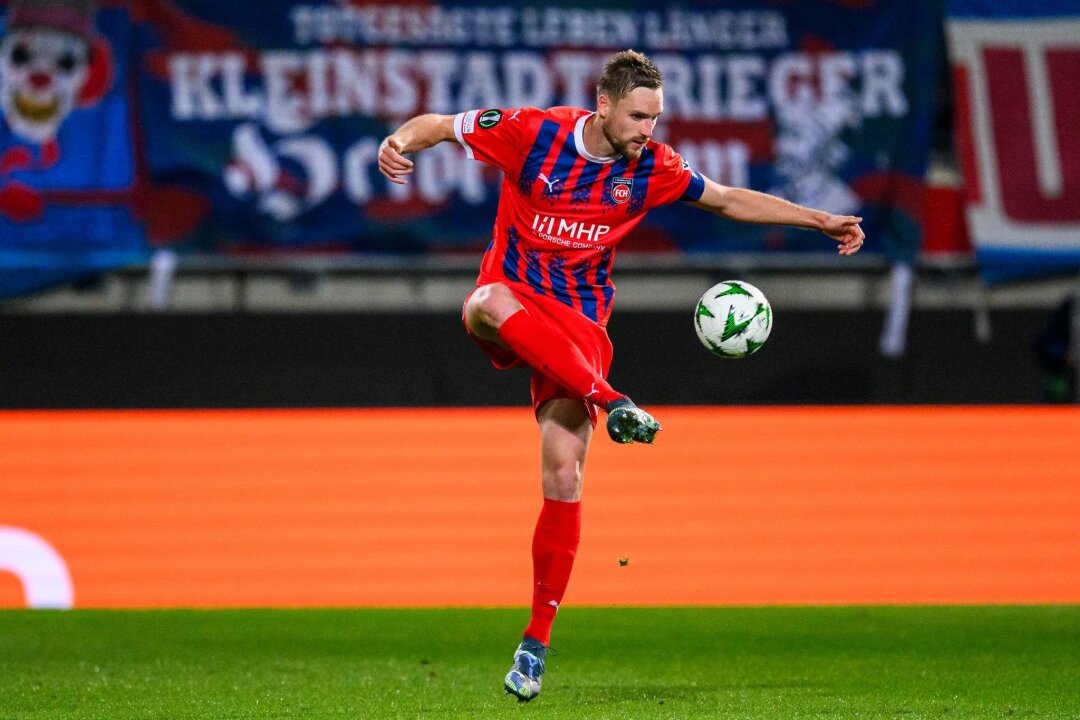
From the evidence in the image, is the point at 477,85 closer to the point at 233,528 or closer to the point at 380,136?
the point at 380,136

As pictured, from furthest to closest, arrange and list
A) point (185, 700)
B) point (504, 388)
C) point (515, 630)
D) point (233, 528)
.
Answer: point (504, 388) → point (233, 528) → point (515, 630) → point (185, 700)

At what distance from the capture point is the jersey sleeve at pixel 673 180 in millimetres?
4457

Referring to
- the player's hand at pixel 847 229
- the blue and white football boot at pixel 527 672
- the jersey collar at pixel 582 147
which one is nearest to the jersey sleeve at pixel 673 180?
the jersey collar at pixel 582 147

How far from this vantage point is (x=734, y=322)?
4359 millimetres

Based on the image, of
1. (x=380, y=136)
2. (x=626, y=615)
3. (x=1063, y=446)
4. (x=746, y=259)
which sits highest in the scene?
(x=380, y=136)

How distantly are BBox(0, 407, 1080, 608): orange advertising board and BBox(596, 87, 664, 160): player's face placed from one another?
8.49ft

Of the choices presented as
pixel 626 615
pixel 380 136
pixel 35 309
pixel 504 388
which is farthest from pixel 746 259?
pixel 35 309

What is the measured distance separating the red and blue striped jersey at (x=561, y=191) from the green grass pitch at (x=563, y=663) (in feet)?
4.06

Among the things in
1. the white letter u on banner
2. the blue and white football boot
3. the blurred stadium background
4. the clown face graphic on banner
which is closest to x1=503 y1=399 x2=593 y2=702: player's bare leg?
the blue and white football boot

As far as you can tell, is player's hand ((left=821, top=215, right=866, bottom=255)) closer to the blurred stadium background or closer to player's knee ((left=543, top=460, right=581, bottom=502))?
player's knee ((left=543, top=460, right=581, bottom=502))

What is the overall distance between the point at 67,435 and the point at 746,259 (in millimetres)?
4090

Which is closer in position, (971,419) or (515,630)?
(515,630)

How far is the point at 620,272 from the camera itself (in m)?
9.09

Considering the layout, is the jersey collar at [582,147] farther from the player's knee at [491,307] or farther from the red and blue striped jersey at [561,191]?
the player's knee at [491,307]
